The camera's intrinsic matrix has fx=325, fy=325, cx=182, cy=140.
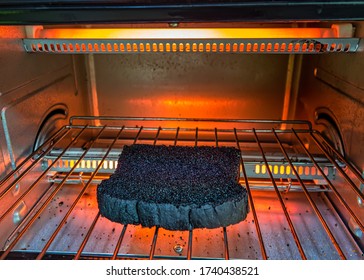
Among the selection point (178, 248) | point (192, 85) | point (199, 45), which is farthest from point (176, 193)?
point (192, 85)

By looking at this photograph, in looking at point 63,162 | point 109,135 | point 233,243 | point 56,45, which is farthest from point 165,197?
point 109,135

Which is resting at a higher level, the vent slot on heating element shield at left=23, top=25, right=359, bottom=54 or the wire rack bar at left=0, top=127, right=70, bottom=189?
the vent slot on heating element shield at left=23, top=25, right=359, bottom=54

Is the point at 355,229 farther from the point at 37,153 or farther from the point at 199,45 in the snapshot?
the point at 37,153

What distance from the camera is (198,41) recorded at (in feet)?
2.96

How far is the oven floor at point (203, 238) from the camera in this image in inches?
34.4

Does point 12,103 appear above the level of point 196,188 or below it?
above

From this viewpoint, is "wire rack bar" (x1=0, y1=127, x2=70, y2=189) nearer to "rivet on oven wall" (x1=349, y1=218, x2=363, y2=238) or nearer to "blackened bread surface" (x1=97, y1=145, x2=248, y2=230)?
"blackened bread surface" (x1=97, y1=145, x2=248, y2=230)

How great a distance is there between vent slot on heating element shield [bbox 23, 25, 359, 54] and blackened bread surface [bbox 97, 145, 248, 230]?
32cm

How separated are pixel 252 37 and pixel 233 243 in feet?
1.91

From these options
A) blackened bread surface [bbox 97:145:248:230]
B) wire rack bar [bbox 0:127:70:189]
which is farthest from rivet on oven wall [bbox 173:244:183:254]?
wire rack bar [bbox 0:127:70:189]

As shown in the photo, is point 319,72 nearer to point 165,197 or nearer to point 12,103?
point 165,197

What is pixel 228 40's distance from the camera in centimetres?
90

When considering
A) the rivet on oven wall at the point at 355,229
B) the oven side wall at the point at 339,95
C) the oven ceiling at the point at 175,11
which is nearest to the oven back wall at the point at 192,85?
the oven side wall at the point at 339,95

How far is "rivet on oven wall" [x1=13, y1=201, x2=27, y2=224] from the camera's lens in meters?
0.93
